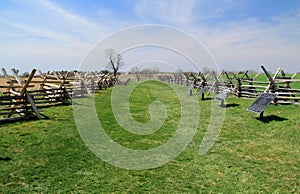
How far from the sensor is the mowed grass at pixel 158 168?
180 inches

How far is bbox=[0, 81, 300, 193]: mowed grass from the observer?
4562 mm

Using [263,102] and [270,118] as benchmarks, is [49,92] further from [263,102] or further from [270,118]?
[270,118]

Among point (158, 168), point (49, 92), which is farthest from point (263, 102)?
point (49, 92)

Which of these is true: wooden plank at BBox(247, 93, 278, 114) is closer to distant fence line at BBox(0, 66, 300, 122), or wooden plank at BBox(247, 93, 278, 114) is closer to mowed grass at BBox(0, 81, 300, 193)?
mowed grass at BBox(0, 81, 300, 193)

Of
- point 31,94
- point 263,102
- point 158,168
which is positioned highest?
point 263,102

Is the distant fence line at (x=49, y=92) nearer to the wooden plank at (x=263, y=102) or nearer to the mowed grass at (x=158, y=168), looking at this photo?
the wooden plank at (x=263, y=102)

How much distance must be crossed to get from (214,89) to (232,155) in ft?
48.9

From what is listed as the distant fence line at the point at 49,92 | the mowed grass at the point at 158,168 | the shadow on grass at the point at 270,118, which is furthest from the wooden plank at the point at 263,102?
A: the distant fence line at the point at 49,92

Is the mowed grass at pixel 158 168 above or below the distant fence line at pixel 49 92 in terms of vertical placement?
below

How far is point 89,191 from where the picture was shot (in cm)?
435

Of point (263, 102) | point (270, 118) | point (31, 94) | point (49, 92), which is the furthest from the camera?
point (49, 92)

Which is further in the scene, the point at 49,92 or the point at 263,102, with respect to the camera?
the point at 49,92

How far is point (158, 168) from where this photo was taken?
5.61 metres

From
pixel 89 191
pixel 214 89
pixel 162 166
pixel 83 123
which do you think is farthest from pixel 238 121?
pixel 214 89
